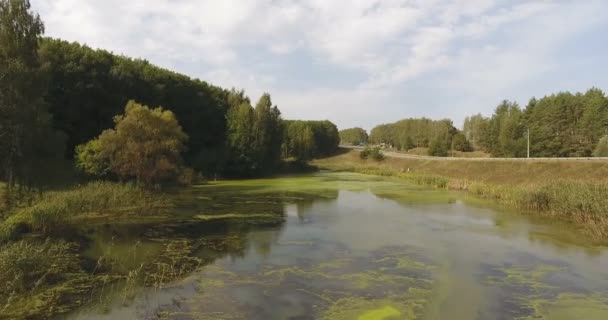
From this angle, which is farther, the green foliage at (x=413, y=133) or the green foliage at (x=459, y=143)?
the green foliage at (x=413, y=133)

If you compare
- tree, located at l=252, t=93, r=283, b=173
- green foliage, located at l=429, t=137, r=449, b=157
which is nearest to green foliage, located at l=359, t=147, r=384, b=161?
green foliage, located at l=429, t=137, r=449, b=157

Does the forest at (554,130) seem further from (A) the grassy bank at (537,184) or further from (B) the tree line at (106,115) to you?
(B) the tree line at (106,115)

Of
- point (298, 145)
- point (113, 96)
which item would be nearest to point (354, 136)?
point (298, 145)

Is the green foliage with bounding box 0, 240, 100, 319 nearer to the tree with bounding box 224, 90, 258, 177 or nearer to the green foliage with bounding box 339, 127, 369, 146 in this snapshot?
the tree with bounding box 224, 90, 258, 177

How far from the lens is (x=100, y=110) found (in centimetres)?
3816

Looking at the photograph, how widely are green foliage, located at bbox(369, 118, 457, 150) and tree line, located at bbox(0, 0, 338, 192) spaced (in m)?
31.4

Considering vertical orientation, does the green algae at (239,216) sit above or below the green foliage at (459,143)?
below

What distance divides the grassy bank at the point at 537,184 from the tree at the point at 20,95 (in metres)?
22.9

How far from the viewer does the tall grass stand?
13.6 meters

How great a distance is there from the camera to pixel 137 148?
24250 millimetres

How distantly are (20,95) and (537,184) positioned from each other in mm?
27463

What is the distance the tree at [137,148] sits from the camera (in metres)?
24.3

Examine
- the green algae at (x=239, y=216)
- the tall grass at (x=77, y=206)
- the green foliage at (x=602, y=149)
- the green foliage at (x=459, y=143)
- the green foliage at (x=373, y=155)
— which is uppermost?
the green foliage at (x=459, y=143)

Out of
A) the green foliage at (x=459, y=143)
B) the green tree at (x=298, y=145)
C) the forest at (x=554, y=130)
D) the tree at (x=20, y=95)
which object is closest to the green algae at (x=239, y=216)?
the tree at (x=20, y=95)
